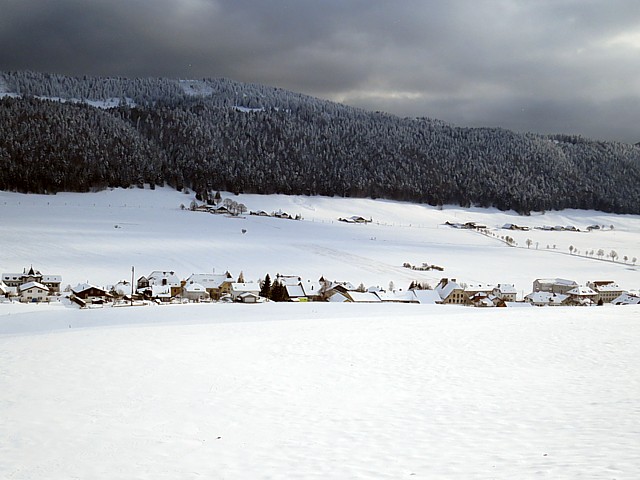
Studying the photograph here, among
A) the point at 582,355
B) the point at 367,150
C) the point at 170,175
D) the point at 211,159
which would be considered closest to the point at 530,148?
the point at 367,150

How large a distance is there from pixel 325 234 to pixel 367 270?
80.8ft

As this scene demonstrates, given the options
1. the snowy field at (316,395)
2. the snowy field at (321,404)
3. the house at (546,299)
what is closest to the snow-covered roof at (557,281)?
the house at (546,299)

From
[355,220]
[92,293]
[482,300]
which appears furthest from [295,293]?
[355,220]

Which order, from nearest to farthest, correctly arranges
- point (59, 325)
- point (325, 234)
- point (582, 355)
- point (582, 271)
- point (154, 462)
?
point (154, 462) → point (582, 355) → point (59, 325) → point (582, 271) → point (325, 234)

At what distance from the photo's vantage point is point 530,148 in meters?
194

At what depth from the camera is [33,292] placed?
34.2 m

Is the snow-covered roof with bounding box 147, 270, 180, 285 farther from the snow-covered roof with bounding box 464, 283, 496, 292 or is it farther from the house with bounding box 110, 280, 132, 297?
the snow-covered roof with bounding box 464, 283, 496, 292

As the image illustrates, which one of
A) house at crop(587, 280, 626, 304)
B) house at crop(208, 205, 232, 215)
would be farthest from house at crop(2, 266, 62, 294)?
house at crop(208, 205, 232, 215)

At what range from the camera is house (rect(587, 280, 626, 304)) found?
145 ft

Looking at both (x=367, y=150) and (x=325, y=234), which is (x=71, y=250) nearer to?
(x=325, y=234)

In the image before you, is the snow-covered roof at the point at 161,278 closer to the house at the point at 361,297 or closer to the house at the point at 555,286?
the house at the point at 361,297

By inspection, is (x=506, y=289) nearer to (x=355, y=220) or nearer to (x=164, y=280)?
(x=164, y=280)

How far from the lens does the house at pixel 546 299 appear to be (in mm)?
39159

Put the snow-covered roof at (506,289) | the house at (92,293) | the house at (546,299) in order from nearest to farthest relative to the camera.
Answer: the house at (92,293) < the house at (546,299) < the snow-covered roof at (506,289)
